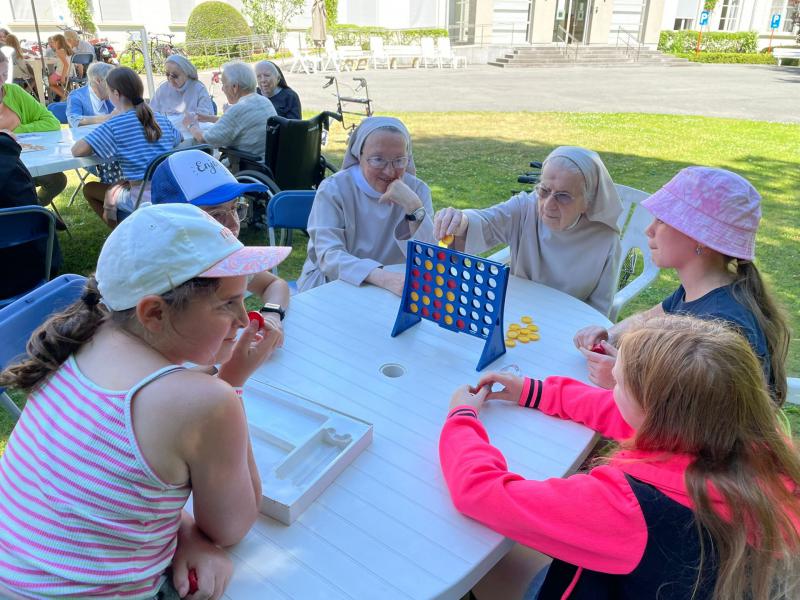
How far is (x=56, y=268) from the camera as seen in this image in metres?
3.10

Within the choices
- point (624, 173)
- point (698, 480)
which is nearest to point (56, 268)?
point (698, 480)

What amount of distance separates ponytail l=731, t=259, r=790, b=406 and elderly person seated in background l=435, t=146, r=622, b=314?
71cm

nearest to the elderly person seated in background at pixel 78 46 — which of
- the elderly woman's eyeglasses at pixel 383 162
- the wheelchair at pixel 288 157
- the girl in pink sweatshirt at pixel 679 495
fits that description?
the wheelchair at pixel 288 157

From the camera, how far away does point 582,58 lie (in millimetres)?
23125

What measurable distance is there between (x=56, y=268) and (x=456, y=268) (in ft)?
7.95

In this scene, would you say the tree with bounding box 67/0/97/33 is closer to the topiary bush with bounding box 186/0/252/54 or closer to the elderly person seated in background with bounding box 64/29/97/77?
the topiary bush with bounding box 186/0/252/54

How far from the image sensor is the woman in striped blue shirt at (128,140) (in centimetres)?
400

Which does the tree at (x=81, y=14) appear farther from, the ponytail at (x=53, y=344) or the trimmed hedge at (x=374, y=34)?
the ponytail at (x=53, y=344)

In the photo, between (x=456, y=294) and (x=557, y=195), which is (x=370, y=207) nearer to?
(x=557, y=195)

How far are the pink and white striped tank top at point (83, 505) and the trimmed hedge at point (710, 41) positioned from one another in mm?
30652

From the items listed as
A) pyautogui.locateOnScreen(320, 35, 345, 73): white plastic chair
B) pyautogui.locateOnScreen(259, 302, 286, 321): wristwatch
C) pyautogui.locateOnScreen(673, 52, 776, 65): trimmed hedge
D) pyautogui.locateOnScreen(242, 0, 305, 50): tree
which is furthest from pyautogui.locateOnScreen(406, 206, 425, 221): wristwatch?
pyautogui.locateOnScreen(673, 52, 776, 65): trimmed hedge

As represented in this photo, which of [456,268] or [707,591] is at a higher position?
[456,268]

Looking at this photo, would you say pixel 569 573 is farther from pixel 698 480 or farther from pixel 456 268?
pixel 456 268

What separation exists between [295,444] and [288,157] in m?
3.85
